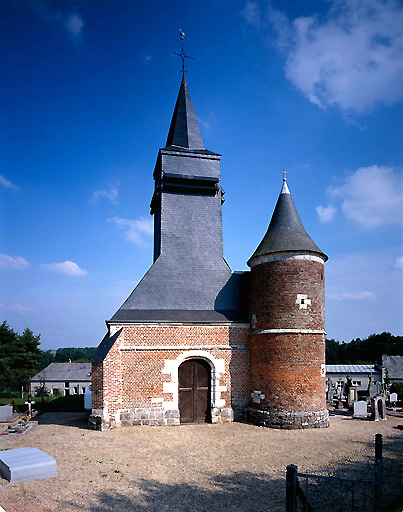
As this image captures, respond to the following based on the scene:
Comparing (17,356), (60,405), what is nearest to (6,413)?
(60,405)

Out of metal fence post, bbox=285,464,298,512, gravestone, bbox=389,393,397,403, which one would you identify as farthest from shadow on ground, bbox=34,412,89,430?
gravestone, bbox=389,393,397,403

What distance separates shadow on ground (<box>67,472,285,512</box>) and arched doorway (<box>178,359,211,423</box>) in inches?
266

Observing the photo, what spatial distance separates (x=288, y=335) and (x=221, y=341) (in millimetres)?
2647

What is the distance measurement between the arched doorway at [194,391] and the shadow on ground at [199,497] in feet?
22.2

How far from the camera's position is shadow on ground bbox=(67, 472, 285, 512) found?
6743 millimetres

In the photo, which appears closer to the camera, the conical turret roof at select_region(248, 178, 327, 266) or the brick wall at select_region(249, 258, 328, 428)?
the brick wall at select_region(249, 258, 328, 428)

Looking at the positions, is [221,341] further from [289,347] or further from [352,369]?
[352,369]

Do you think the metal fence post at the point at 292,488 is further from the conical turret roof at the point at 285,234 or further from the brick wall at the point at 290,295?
the conical turret roof at the point at 285,234

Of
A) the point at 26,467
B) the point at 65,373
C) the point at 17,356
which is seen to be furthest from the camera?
the point at 65,373

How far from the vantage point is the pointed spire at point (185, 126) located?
19141 mm

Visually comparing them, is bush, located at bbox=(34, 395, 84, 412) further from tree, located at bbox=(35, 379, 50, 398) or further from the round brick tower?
the round brick tower

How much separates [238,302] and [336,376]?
93.2ft

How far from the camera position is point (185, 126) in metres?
19.5

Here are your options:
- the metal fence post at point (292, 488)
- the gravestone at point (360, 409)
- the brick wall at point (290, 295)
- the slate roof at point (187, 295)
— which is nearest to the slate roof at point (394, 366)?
the gravestone at point (360, 409)
